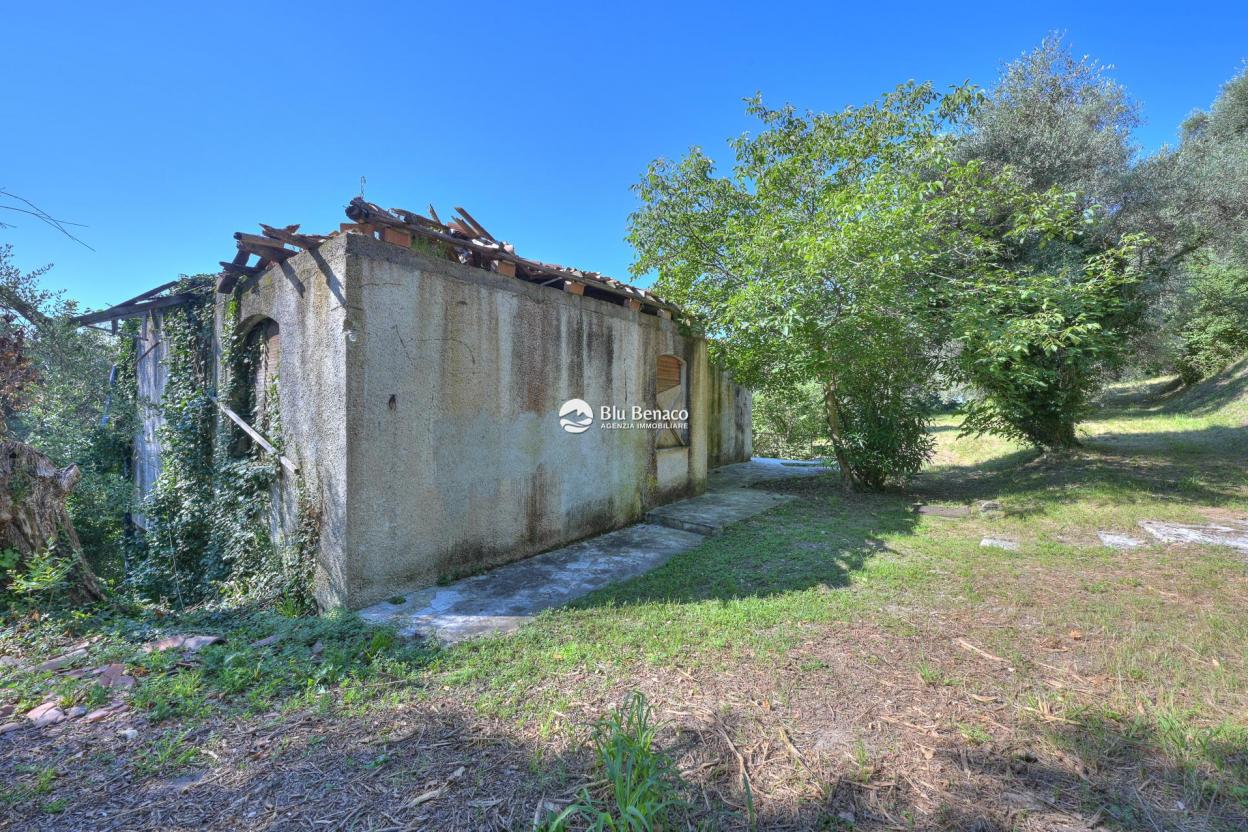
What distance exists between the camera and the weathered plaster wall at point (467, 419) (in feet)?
12.6

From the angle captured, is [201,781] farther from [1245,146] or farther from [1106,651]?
[1245,146]

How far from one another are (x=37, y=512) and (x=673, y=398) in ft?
Answer: 22.2

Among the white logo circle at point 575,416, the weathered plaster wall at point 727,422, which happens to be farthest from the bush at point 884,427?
the white logo circle at point 575,416

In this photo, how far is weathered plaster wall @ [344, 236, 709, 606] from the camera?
151 inches

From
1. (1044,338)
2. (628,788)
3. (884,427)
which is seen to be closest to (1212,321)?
(1044,338)

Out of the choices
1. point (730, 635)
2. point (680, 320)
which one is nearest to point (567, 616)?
point (730, 635)

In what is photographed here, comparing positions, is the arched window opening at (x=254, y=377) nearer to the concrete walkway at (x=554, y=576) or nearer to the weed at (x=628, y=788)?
the concrete walkway at (x=554, y=576)

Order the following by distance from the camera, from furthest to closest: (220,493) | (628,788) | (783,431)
A: (783,431)
(220,493)
(628,788)

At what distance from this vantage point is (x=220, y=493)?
188 inches

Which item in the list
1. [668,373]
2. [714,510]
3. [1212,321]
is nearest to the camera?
[714,510]

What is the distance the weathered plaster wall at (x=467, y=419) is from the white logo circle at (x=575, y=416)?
0.31 ft

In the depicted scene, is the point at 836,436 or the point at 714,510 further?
the point at 836,436

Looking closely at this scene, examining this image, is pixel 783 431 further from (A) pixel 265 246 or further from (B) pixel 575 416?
(A) pixel 265 246

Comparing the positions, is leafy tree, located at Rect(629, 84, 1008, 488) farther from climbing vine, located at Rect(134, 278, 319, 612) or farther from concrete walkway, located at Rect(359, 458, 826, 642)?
climbing vine, located at Rect(134, 278, 319, 612)
